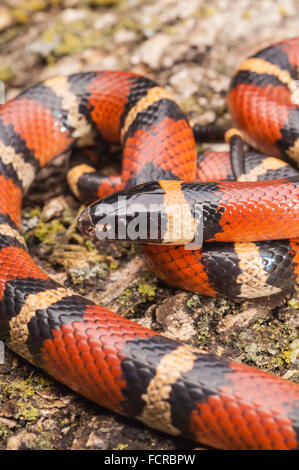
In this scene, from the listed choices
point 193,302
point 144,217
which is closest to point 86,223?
point 144,217

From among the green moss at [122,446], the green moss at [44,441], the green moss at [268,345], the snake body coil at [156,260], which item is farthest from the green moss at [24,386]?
the green moss at [268,345]

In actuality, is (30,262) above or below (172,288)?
above

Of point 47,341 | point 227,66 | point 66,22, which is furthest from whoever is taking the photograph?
point 66,22

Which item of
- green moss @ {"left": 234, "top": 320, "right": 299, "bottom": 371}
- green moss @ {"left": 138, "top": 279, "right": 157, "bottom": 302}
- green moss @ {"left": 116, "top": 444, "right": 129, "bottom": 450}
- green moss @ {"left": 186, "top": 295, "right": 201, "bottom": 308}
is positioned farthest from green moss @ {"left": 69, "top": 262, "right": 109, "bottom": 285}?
green moss @ {"left": 116, "top": 444, "right": 129, "bottom": 450}

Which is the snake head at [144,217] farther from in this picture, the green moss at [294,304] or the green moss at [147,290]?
the green moss at [294,304]

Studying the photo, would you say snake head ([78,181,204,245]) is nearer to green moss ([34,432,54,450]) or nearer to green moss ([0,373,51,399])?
green moss ([0,373,51,399])

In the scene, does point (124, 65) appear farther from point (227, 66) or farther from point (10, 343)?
point (10, 343)

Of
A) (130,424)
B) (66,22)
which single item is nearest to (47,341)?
(130,424)

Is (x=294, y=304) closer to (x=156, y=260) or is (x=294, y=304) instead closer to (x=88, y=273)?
(x=156, y=260)
